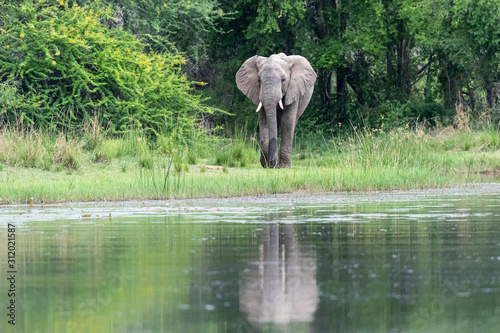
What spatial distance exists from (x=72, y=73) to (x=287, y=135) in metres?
6.73

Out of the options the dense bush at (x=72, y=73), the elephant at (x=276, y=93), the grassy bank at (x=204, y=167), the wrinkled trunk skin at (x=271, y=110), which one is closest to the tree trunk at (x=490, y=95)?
the grassy bank at (x=204, y=167)

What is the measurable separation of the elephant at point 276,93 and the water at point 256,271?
9.72 metres

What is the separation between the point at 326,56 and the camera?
3444 cm

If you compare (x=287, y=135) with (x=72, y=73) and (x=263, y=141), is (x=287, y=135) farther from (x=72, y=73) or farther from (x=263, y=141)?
(x=72, y=73)

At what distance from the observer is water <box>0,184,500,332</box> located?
18.9 ft

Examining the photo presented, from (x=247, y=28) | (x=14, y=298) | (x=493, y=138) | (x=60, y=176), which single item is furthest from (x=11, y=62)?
(x=14, y=298)

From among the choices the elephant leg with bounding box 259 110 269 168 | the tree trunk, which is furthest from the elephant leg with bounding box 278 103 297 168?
the tree trunk

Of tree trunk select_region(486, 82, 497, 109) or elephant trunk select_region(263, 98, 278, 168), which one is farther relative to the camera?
tree trunk select_region(486, 82, 497, 109)

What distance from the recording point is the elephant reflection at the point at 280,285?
588cm

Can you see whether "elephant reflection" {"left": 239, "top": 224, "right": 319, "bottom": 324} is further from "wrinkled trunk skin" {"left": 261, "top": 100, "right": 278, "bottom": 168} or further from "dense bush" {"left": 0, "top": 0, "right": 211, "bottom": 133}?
"dense bush" {"left": 0, "top": 0, "right": 211, "bottom": 133}

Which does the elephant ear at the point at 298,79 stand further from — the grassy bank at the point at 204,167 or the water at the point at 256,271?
the water at the point at 256,271

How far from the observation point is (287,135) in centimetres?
2392

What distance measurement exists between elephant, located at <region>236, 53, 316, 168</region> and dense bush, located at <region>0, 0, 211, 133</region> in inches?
115

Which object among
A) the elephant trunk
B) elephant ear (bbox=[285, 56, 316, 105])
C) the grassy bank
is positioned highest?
elephant ear (bbox=[285, 56, 316, 105])
